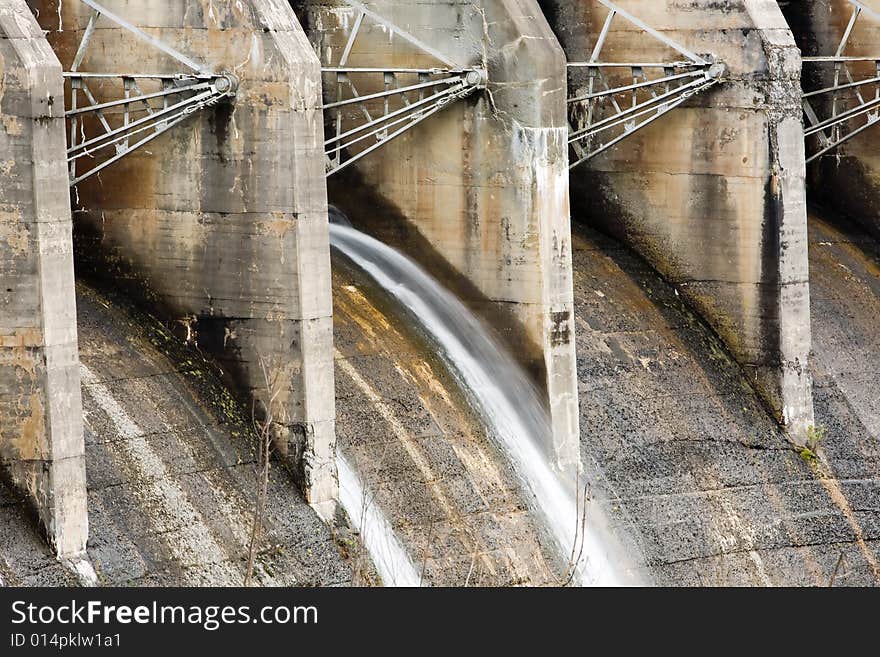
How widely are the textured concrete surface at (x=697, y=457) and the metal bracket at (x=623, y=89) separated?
1453 mm

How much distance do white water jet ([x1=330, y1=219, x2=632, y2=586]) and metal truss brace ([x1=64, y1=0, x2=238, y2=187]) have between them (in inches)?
159

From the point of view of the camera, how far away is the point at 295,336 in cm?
1967

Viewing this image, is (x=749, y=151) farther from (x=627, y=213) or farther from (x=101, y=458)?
(x=101, y=458)

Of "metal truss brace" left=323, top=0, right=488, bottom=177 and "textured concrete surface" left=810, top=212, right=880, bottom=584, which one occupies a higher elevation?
"metal truss brace" left=323, top=0, right=488, bottom=177

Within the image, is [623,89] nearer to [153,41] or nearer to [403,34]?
[403,34]

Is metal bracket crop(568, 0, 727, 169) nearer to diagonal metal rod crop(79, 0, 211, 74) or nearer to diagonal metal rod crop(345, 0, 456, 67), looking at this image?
diagonal metal rod crop(345, 0, 456, 67)

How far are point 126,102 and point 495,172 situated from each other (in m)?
5.34

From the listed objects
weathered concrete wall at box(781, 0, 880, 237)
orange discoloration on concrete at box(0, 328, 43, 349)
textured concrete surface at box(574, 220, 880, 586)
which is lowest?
textured concrete surface at box(574, 220, 880, 586)

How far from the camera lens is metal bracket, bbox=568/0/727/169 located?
2536 cm

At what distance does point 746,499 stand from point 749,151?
14.0 ft

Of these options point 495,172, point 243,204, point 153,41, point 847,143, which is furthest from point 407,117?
point 847,143

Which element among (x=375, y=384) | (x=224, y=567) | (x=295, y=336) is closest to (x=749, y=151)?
(x=375, y=384)

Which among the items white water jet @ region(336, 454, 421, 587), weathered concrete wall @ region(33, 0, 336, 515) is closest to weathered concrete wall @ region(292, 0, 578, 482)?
white water jet @ region(336, 454, 421, 587)

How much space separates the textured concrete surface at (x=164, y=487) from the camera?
1783 centimetres
